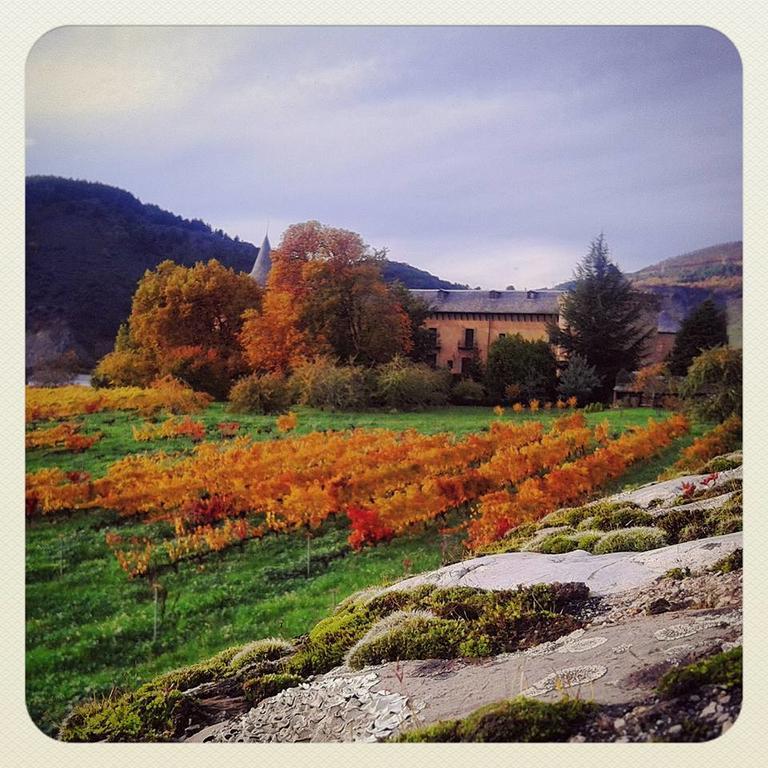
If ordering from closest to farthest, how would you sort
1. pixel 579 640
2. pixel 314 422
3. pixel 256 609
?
pixel 579 640
pixel 256 609
pixel 314 422

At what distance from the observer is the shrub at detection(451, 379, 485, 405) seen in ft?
14.6

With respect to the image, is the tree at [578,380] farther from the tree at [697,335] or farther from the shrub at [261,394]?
the shrub at [261,394]

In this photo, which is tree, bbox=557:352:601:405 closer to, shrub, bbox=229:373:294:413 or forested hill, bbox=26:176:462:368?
forested hill, bbox=26:176:462:368

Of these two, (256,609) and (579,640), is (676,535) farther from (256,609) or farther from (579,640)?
(256,609)

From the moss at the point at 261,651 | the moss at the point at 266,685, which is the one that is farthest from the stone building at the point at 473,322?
the moss at the point at 266,685

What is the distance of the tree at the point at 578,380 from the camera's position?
4480 mm

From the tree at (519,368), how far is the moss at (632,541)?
0.85 metres

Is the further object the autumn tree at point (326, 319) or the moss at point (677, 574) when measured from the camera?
the autumn tree at point (326, 319)

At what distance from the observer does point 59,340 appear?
13.9 ft

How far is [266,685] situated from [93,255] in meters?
2.43

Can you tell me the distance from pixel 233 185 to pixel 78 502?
189 centimetres

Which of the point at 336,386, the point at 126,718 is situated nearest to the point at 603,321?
the point at 336,386

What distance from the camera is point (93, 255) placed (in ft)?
14.1

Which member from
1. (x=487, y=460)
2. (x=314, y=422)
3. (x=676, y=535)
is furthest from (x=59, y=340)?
(x=676, y=535)
